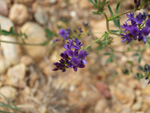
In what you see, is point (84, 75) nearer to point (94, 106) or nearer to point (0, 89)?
point (94, 106)

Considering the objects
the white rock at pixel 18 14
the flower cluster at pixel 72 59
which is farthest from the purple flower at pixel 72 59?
the white rock at pixel 18 14

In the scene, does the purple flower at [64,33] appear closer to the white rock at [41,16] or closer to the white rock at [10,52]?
the white rock at [10,52]

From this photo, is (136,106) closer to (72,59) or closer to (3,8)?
(72,59)

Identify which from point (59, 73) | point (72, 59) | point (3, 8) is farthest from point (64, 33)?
point (3, 8)

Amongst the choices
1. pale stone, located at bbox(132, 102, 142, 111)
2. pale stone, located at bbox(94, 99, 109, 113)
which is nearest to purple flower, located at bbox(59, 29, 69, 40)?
pale stone, located at bbox(94, 99, 109, 113)

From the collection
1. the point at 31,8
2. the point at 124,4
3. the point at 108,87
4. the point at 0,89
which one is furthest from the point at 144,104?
the point at 31,8
